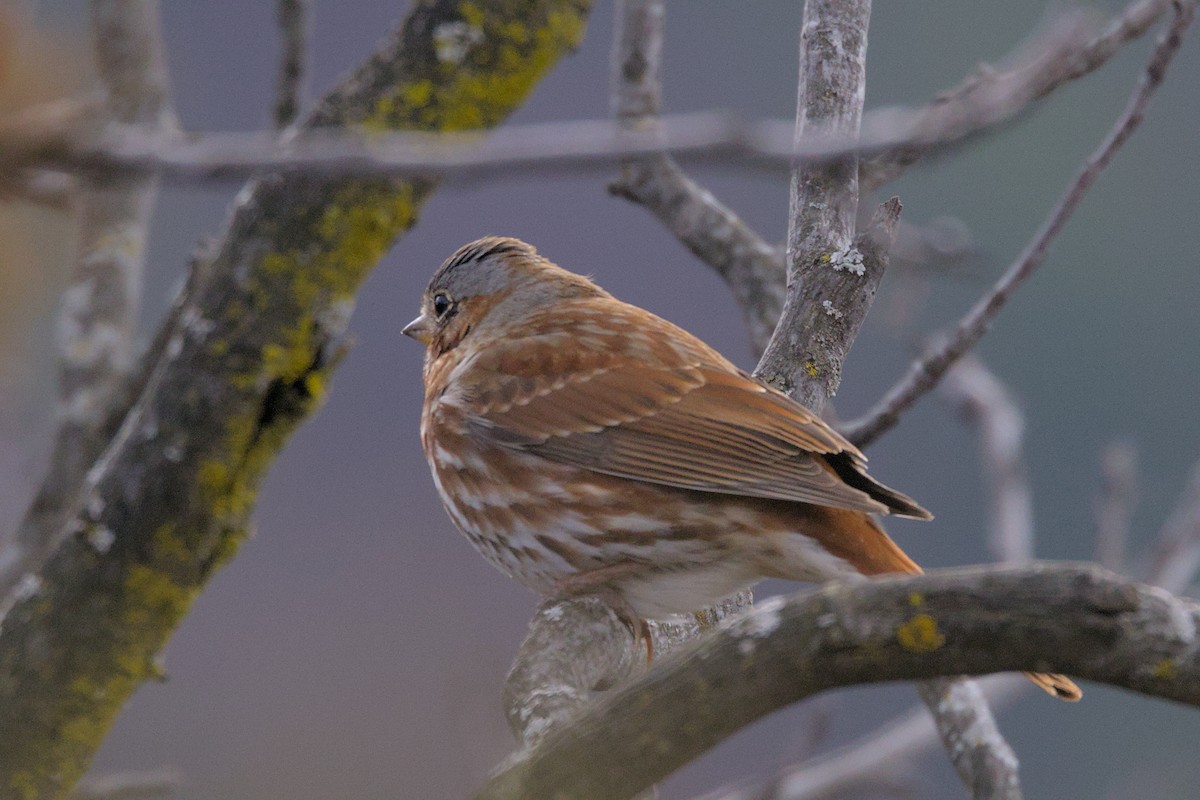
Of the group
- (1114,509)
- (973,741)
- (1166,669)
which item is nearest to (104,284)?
(973,741)

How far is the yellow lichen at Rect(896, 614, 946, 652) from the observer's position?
6.12 feet

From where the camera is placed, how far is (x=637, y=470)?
369cm

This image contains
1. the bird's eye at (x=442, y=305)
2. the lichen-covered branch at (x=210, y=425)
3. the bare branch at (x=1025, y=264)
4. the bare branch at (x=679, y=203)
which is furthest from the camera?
the bird's eye at (x=442, y=305)

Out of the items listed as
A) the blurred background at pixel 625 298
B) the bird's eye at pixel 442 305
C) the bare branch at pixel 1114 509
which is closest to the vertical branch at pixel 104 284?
the blurred background at pixel 625 298

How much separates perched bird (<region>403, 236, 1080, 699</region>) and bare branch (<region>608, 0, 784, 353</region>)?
468 mm

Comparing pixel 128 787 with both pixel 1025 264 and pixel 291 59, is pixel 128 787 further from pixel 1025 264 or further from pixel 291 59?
pixel 1025 264

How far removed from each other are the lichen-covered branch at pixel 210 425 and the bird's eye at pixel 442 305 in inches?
38.7

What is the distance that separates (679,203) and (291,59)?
144 centimetres

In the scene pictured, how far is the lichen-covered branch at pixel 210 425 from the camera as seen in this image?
10.9 ft

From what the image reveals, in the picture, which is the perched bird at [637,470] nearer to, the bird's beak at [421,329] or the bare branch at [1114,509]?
the bird's beak at [421,329]

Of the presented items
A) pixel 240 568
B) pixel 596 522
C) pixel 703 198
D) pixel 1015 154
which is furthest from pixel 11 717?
pixel 1015 154

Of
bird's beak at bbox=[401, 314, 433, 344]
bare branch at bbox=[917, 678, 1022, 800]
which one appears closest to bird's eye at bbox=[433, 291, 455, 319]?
bird's beak at bbox=[401, 314, 433, 344]

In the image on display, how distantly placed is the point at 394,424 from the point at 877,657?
12758mm

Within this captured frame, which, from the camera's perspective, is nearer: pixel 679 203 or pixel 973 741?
pixel 973 741
